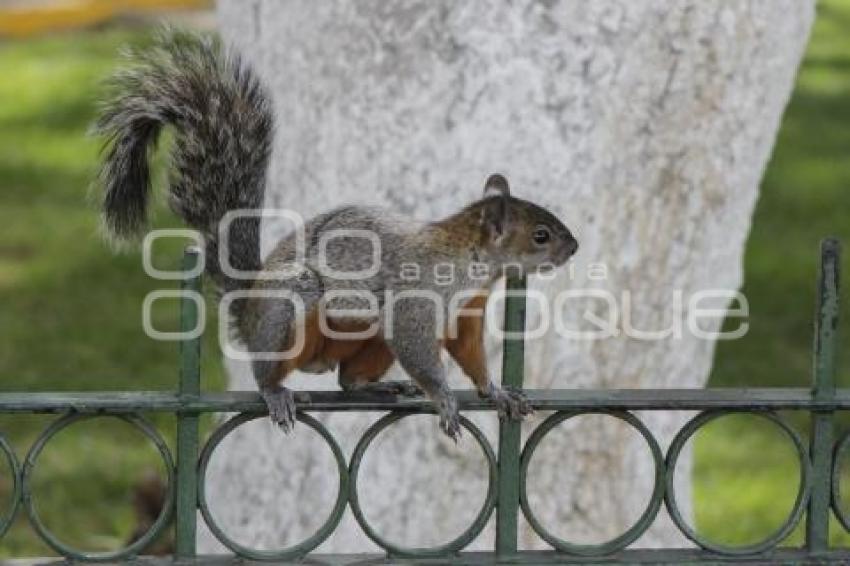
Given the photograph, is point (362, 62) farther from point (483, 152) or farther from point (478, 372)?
point (478, 372)

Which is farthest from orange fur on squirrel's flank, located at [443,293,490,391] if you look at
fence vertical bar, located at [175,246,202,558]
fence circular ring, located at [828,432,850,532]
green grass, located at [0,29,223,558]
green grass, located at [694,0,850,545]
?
green grass, located at [694,0,850,545]

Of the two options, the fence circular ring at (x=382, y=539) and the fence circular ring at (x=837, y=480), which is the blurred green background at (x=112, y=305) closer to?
the fence circular ring at (x=382, y=539)

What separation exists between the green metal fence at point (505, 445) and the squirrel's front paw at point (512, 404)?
0.05 feet

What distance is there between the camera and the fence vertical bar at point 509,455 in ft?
8.07

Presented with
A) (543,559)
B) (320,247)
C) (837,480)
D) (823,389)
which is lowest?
(543,559)

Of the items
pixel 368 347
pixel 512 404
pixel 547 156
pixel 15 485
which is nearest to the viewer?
pixel 15 485

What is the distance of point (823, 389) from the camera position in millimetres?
2535

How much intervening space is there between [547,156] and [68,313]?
2981 millimetres

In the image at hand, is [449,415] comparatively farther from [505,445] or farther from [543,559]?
[543,559]

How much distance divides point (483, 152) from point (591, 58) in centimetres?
25

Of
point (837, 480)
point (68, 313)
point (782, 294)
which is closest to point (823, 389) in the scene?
point (837, 480)

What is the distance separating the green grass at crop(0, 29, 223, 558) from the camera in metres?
4.85

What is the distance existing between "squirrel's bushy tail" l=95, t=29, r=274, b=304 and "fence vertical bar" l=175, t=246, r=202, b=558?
0.78ft

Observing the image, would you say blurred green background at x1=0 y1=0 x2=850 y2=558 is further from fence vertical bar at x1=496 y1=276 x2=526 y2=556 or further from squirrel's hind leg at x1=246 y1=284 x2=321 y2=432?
fence vertical bar at x1=496 y1=276 x2=526 y2=556
